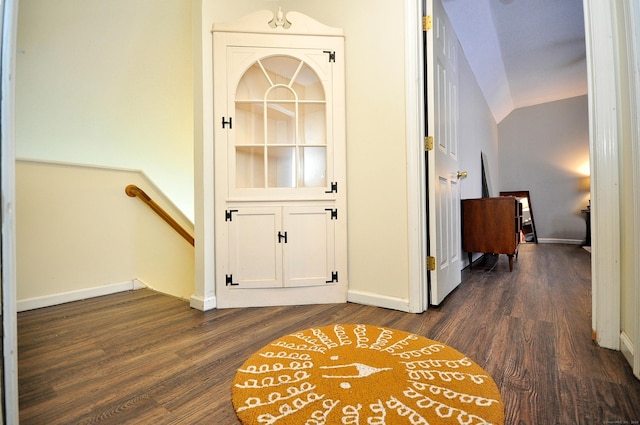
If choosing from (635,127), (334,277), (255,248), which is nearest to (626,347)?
(635,127)

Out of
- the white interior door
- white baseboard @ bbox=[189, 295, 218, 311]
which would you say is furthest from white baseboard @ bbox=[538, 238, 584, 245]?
white baseboard @ bbox=[189, 295, 218, 311]

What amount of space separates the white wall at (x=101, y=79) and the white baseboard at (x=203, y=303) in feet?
5.11

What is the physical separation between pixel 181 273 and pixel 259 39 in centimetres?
213

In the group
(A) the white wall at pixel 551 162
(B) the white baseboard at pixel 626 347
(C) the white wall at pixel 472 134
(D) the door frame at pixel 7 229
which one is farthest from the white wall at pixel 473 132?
(D) the door frame at pixel 7 229

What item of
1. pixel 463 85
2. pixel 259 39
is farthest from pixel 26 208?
pixel 463 85

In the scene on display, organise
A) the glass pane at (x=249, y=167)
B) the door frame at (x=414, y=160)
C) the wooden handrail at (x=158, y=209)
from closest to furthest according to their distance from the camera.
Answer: the door frame at (x=414, y=160)
the glass pane at (x=249, y=167)
the wooden handrail at (x=158, y=209)

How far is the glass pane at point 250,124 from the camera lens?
81.7 inches

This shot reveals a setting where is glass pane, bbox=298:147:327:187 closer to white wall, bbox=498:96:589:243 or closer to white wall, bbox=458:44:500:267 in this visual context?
white wall, bbox=458:44:500:267

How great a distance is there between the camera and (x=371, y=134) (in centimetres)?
202

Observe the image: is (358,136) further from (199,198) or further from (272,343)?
(272,343)

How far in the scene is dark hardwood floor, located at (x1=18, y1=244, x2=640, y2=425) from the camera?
3.06 feet

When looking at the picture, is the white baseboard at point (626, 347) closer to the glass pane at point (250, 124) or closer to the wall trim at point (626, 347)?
the wall trim at point (626, 347)

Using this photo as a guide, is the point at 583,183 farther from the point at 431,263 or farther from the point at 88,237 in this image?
the point at 88,237

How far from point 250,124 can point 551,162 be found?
19.9 ft
